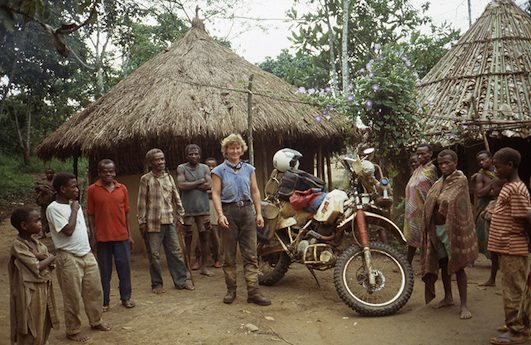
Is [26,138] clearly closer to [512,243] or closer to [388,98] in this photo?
[388,98]

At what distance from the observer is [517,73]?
8.84 meters

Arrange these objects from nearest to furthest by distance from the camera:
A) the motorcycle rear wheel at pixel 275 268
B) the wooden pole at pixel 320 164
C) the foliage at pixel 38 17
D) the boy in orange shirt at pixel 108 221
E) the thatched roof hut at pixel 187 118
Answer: the foliage at pixel 38 17 < the boy in orange shirt at pixel 108 221 < the motorcycle rear wheel at pixel 275 268 < the thatched roof hut at pixel 187 118 < the wooden pole at pixel 320 164

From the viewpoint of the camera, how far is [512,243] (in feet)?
12.5

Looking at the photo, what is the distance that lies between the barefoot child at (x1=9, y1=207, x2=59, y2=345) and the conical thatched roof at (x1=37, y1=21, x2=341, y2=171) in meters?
4.27

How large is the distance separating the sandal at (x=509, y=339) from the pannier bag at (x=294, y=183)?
96.6 inches

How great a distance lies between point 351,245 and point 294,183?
947 millimetres

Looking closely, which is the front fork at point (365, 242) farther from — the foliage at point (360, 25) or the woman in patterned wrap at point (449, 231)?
the foliage at point (360, 25)

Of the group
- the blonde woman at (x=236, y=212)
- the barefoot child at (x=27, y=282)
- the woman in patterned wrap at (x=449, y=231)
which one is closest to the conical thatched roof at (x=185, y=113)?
the blonde woman at (x=236, y=212)

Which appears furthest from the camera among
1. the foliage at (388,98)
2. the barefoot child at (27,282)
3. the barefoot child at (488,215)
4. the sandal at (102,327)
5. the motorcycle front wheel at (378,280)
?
the foliage at (388,98)

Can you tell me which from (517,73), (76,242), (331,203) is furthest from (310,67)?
(76,242)

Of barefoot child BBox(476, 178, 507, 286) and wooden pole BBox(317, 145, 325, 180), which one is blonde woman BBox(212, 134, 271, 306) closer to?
barefoot child BBox(476, 178, 507, 286)

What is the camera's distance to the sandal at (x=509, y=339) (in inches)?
150

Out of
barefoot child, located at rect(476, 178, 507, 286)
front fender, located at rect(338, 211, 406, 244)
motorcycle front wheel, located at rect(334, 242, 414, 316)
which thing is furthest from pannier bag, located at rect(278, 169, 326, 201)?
barefoot child, located at rect(476, 178, 507, 286)

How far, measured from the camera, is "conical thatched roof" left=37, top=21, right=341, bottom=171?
809 cm
